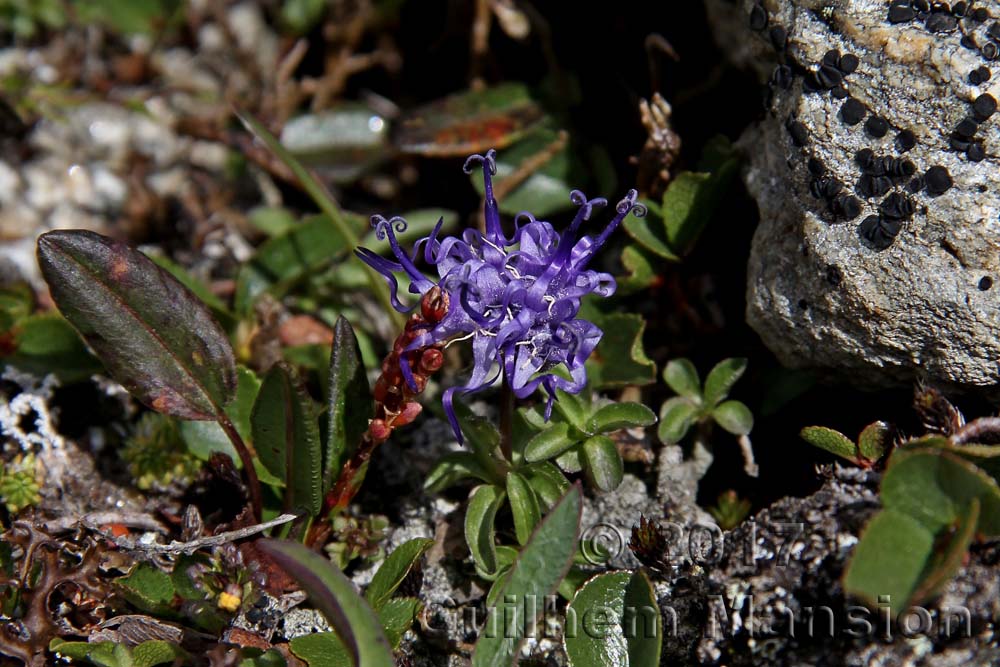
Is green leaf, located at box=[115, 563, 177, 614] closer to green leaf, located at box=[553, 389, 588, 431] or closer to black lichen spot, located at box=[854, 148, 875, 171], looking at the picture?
green leaf, located at box=[553, 389, 588, 431]

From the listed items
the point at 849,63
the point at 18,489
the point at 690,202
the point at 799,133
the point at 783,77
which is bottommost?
the point at 18,489

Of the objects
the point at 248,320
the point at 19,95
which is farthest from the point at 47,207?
the point at 248,320

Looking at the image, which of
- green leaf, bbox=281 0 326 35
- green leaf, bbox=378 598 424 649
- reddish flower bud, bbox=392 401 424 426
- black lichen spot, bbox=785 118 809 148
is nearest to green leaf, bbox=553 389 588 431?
reddish flower bud, bbox=392 401 424 426

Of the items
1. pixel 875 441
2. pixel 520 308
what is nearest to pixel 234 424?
pixel 520 308

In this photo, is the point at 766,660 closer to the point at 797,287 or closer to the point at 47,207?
the point at 797,287

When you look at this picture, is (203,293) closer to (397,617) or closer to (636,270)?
(397,617)

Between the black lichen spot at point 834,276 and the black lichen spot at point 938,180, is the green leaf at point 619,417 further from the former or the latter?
the black lichen spot at point 938,180

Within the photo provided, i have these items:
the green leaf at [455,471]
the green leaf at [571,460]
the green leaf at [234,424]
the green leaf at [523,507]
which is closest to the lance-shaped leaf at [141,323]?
the green leaf at [234,424]
